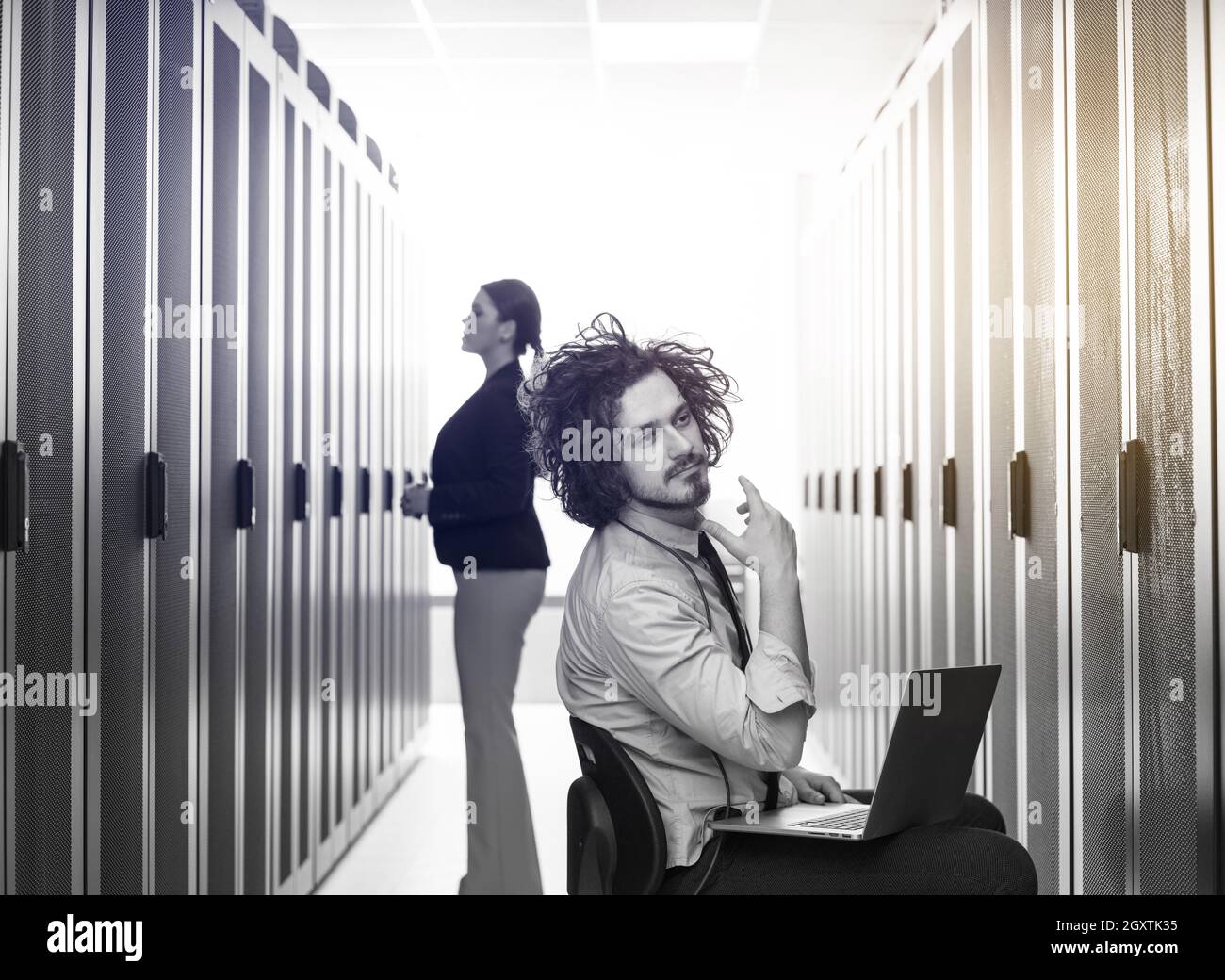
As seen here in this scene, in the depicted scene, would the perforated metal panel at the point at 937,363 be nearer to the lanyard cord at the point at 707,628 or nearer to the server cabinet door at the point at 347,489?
the lanyard cord at the point at 707,628

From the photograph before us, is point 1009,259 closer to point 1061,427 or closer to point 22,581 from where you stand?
point 1061,427

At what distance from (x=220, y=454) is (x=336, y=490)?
1.07m

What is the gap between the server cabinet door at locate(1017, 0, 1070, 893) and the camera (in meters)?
2.17

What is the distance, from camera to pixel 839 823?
1.73 meters

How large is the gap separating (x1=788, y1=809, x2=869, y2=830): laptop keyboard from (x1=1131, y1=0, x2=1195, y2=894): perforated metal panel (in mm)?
463

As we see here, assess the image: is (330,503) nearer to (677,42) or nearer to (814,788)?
(677,42)

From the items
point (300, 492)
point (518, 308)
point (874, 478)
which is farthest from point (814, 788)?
point (874, 478)

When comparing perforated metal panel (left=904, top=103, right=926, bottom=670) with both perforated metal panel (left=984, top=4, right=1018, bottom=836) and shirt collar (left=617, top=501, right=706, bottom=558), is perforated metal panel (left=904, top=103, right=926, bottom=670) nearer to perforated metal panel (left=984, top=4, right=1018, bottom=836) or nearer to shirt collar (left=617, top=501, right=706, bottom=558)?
perforated metal panel (left=984, top=4, right=1018, bottom=836)

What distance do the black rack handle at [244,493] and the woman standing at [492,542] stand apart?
45 cm

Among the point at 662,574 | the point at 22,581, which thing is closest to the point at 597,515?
the point at 662,574

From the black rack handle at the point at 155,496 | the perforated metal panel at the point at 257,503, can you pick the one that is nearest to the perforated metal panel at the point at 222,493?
the perforated metal panel at the point at 257,503

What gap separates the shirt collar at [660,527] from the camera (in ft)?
6.00

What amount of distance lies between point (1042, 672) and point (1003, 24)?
4.57 feet
